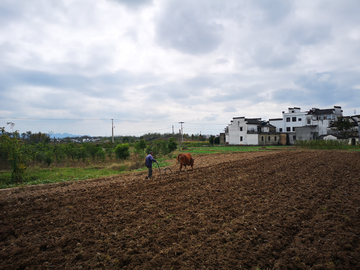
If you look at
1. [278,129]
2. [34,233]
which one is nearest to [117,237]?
[34,233]

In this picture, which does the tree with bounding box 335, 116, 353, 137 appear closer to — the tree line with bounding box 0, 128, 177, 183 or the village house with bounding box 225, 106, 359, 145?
the village house with bounding box 225, 106, 359, 145

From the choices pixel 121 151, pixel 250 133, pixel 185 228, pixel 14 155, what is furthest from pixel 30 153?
pixel 250 133

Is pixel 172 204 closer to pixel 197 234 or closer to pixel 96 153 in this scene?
pixel 197 234

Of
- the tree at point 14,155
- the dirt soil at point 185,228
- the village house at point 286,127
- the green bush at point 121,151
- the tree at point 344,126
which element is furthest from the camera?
the village house at point 286,127

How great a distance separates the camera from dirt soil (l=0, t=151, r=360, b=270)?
16.1 feet

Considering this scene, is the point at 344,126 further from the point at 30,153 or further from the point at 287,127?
the point at 30,153

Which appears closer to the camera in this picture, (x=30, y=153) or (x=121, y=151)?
(x=30, y=153)

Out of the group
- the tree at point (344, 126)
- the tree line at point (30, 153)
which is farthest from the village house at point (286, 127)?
the tree line at point (30, 153)

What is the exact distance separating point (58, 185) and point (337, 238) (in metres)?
13.3

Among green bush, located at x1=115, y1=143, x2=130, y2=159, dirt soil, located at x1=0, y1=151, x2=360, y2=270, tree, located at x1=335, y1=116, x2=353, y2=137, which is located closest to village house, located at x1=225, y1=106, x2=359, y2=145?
tree, located at x1=335, y1=116, x2=353, y2=137

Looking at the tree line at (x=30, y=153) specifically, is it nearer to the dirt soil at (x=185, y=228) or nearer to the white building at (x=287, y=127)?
the dirt soil at (x=185, y=228)

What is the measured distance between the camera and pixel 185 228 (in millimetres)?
6297

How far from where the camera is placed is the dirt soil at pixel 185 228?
4.92 metres

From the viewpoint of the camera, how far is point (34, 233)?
20.0 feet
